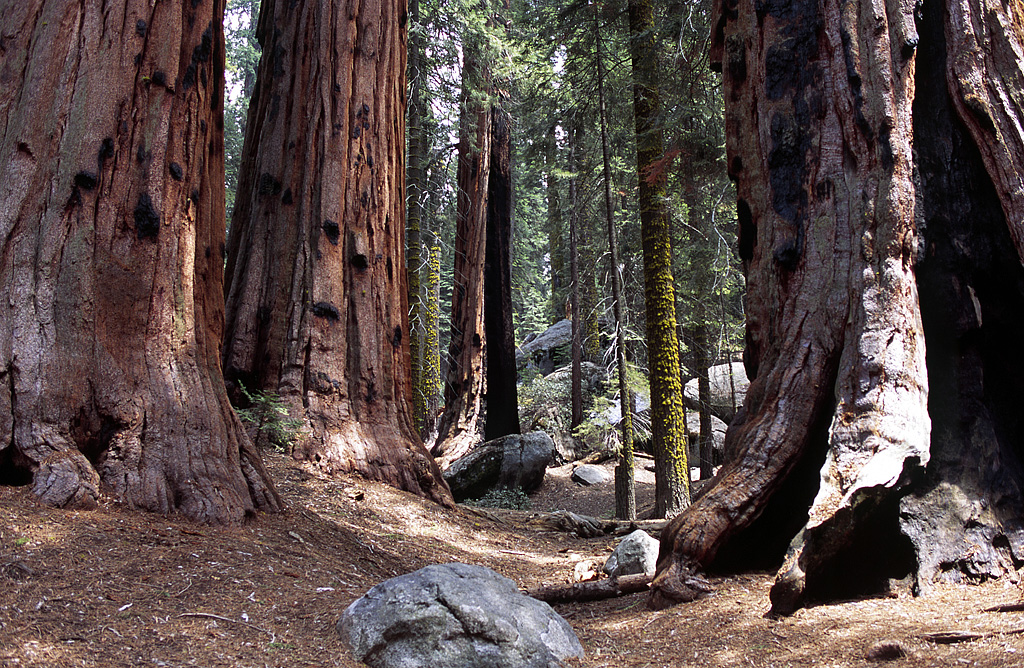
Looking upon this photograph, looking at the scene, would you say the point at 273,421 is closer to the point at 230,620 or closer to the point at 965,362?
the point at 230,620

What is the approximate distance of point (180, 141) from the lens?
457 cm

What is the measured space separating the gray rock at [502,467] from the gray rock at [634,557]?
24.5ft

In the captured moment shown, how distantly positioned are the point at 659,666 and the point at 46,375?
3486 millimetres

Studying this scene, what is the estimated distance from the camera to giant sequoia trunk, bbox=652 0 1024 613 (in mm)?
3395

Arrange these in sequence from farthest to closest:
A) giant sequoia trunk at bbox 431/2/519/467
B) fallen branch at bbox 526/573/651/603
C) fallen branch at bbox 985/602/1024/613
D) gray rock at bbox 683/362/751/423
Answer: gray rock at bbox 683/362/751/423, giant sequoia trunk at bbox 431/2/519/467, fallen branch at bbox 526/573/651/603, fallen branch at bbox 985/602/1024/613

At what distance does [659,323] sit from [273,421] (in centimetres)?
542

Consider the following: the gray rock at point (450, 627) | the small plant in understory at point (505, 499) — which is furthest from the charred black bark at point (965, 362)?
the small plant in understory at point (505, 499)

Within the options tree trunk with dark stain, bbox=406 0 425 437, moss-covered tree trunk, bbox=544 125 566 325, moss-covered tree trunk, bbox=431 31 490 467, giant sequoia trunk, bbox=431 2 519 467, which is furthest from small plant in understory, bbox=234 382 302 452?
moss-covered tree trunk, bbox=431 31 490 467

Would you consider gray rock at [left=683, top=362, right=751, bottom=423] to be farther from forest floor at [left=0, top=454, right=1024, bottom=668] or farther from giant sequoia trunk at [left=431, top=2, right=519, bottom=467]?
forest floor at [left=0, top=454, right=1024, bottom=668]

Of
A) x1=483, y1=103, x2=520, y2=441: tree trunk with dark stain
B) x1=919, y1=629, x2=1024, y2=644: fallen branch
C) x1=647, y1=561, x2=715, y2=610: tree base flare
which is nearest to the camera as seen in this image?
x1=919, y1=629, x2=1024, y2=644: fallen branch

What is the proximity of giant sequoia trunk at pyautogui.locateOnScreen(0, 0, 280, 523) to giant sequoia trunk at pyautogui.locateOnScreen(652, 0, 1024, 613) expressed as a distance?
2990 millimetres

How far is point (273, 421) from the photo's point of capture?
599 centimetres

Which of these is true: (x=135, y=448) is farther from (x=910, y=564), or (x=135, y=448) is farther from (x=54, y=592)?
(x=910, y=564)

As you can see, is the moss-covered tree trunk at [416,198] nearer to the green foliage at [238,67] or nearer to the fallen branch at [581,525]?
the fallen branch at [581,525]
